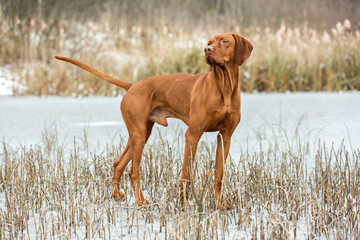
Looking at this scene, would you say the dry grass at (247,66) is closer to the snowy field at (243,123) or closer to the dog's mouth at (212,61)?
the snowy field at (243,123)

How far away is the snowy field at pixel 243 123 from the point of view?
5.46 meters

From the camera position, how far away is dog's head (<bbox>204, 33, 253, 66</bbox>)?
2.96 meters

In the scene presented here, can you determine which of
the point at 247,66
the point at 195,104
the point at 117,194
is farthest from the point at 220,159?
the point at 247,66

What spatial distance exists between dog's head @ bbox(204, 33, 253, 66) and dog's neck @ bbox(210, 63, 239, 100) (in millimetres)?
45

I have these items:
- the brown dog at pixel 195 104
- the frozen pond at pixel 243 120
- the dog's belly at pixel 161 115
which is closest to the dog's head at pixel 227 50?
the brown dog at pixel 195 104

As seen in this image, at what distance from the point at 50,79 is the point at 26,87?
0.51 metres

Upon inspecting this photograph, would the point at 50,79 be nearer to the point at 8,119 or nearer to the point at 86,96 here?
the point at 86,96

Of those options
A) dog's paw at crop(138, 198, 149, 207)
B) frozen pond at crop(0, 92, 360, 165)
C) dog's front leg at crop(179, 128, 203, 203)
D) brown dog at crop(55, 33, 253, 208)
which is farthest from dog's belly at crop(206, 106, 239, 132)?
frozen pond at crop(0, 92, 360, 165)

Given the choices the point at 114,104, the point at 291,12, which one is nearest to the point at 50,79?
the point at 114,104

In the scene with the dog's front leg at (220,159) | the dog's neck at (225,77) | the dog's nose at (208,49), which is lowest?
the dog's front leg at (220,159)

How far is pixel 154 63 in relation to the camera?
31.5 feet

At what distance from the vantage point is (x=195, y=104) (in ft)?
10.3

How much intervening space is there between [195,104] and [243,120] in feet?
13.2

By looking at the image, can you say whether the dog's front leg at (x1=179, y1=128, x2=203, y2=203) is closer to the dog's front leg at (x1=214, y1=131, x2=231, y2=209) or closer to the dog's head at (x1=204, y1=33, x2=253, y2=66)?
the dog's front leg at (x1=214, y1=131, x2=231, y2=209)
